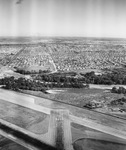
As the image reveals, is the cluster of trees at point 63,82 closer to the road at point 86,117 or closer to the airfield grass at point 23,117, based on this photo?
the road at point 86,117

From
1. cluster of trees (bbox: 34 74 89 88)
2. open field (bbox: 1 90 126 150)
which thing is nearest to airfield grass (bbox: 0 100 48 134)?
open field (bbox: 1 90 126 150)

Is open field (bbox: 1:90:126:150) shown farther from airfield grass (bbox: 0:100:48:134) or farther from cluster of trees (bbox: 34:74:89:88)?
cluster of trees (bbox: 34:74:89:88)

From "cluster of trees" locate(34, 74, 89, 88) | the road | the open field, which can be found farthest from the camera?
"cluster of trees" locate(34, 74, 89, 88)

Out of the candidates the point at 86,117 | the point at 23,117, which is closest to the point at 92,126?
the point at 86,117

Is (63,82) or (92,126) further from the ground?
(63,82)

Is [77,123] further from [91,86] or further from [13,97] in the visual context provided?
[91,86]

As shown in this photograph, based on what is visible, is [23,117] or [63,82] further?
[63,82]

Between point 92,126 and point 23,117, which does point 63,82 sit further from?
point 92,126

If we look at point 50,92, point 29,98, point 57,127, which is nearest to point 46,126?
point 57,127
